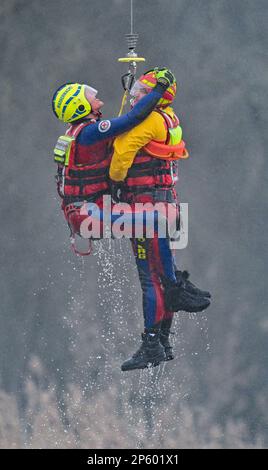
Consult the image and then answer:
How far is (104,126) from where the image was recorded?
1045cm

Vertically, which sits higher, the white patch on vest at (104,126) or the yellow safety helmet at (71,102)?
the yellow safety helmet at (71,102)

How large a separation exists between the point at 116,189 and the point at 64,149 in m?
0.48

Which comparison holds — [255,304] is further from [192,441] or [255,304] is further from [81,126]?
[81,126]

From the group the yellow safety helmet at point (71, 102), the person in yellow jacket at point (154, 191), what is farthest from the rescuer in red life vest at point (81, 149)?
the person in yellow jacket at point (154, 191)

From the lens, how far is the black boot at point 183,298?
35.7 feet

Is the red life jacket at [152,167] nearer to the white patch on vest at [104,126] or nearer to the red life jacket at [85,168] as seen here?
the red life jacket at [85,168]

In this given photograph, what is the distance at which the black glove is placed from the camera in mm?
10711

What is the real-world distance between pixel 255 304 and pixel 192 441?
2.46m

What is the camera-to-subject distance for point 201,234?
18.4 meters

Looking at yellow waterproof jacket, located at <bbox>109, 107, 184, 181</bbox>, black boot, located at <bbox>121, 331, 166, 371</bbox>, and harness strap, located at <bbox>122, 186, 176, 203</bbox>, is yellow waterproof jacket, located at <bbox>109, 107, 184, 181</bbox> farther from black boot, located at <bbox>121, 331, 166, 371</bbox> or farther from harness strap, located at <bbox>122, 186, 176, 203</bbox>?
black boot, located at <bbox>121, 331, 166, 371</bbox>

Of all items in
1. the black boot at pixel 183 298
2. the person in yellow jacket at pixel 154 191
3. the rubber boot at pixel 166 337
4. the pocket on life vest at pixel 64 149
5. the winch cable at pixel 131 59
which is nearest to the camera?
the winch cable at pixel 131 59

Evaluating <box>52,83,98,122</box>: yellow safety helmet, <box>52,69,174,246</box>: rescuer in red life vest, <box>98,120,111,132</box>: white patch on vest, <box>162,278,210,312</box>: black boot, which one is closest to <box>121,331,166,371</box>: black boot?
<box>162,278,210,312</box>: black boot

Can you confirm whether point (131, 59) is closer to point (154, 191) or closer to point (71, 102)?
point (71, 102)

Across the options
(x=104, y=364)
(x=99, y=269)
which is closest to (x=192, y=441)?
(x=104, y=364)
